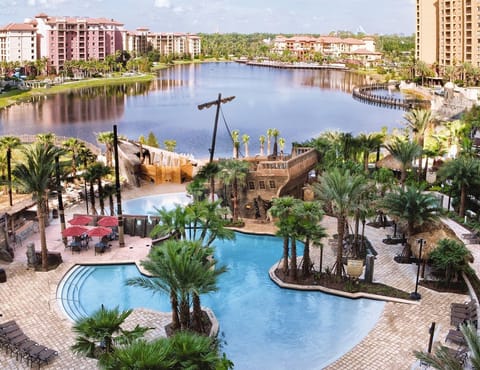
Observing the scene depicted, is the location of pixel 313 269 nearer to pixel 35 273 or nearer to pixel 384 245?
pixel 384 245

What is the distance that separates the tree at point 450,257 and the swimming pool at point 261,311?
3612 millimetres

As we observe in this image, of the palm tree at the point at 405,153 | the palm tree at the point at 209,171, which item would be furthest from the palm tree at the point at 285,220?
the palm tree at the point at 405,153

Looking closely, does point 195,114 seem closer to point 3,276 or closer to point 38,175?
point 38,175

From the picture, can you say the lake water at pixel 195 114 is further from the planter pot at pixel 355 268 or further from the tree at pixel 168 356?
the tree at pixel 168 356

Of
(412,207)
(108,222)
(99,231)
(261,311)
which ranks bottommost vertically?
(261,311)

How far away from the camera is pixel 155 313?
25172mm

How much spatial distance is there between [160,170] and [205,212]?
67.5 ft

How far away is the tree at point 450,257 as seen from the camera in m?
27.1

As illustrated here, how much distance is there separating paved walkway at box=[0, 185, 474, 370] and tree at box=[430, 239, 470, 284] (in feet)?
4.28

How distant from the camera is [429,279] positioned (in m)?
28.3

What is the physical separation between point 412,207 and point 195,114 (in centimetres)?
8459

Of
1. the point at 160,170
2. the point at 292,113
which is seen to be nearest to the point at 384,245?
the point at 160,170

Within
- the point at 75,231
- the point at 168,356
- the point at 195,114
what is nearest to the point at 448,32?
the point at 195,114

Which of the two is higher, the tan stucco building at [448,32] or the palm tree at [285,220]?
the tan stucco building at [448,32]
